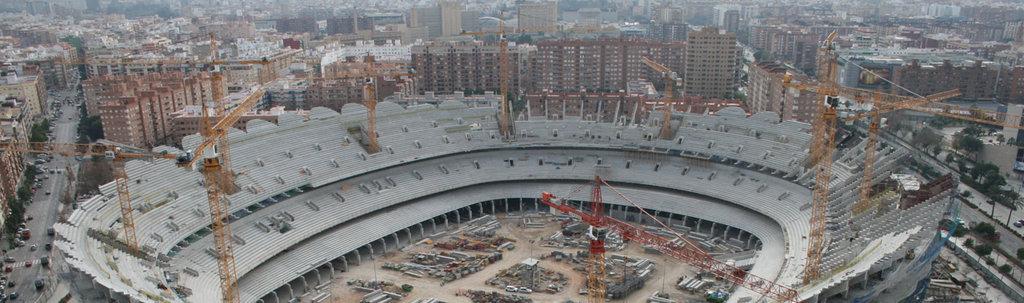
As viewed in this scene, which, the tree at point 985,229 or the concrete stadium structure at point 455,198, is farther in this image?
the tree at point 985,229

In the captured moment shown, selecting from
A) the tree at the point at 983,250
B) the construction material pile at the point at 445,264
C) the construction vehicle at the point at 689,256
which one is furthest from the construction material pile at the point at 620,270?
the tree at the point at 983,250

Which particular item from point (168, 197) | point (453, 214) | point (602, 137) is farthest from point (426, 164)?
point (168, 197)

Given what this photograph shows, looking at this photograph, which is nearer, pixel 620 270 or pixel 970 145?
pixel 620 270

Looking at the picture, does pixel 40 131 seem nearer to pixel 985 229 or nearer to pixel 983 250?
pixel 983 250

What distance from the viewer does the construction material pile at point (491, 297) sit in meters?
44.9

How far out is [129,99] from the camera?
81.4 meters

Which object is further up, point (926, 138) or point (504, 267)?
point (926, 138)

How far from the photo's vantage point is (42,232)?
198 feet

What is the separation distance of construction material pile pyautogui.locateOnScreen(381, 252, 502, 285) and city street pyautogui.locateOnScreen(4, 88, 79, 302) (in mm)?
23402

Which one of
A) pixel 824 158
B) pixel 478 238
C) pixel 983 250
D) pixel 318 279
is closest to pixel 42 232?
pixel 318 279

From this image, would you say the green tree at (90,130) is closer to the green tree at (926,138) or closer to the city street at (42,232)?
the city street at (42,232)

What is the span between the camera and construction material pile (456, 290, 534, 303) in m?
44.9

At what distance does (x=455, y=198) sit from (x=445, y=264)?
36.4 ft

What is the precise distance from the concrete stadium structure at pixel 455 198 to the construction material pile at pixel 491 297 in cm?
1003
